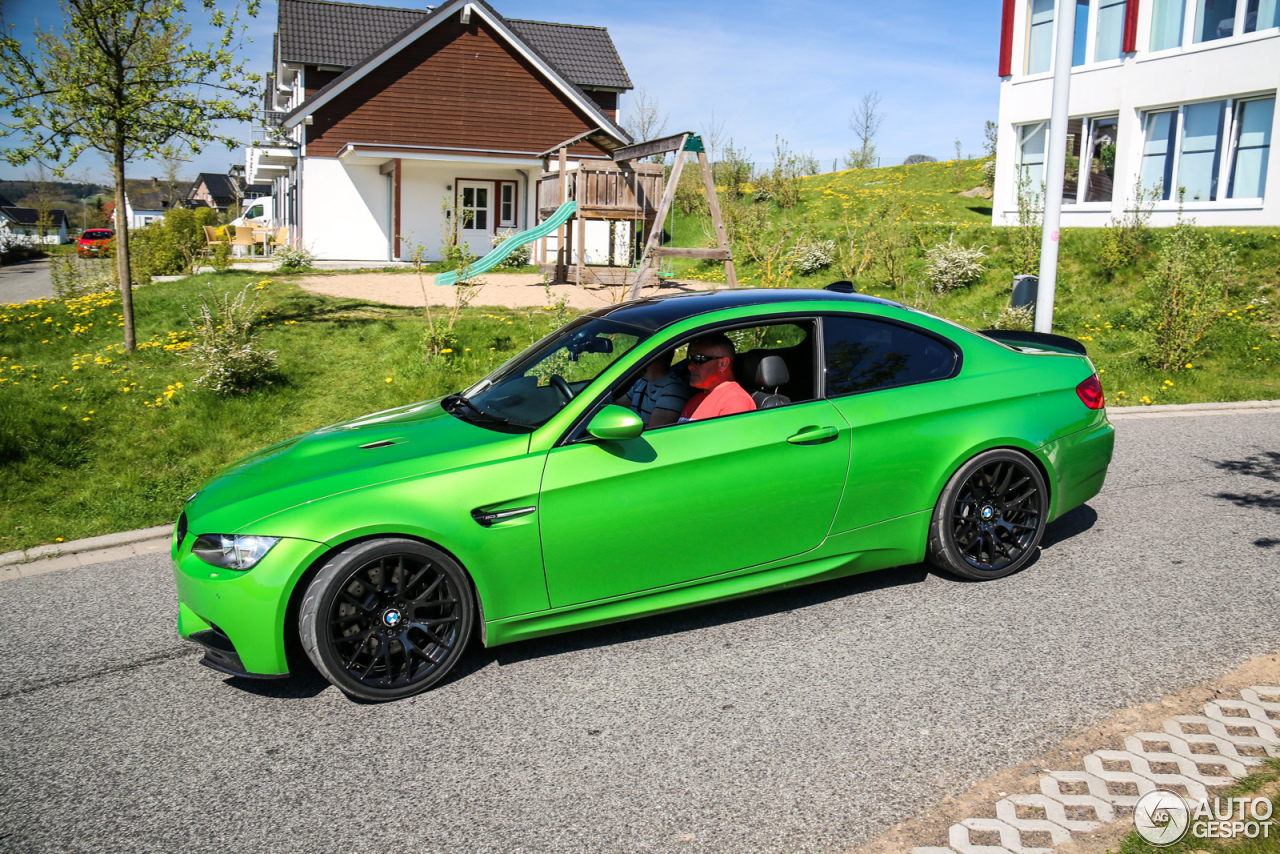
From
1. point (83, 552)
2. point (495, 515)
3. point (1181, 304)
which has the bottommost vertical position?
point (83, 552)

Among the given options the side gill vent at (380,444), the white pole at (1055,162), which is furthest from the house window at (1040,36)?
the side gill vent at (380,444)

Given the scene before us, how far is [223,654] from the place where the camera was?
154 inches

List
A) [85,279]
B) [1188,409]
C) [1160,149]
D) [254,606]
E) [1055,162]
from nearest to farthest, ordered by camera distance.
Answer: [254,606] < [1188,409] < [1055,162] < [85,279] < [1160,149]

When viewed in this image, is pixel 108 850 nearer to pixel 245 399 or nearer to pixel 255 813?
pixel 255 813

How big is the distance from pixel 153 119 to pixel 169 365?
301 centimetres

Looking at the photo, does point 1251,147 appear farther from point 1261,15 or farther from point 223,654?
point 223,654

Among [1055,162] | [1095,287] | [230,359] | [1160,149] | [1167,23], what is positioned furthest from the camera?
[1160,149]

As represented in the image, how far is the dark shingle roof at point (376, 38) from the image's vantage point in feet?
94.3

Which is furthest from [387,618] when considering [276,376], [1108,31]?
[1108,31]

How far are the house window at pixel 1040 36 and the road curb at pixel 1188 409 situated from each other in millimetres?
16320

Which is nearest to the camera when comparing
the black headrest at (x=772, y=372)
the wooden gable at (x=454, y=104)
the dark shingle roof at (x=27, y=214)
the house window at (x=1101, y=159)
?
the black headrest at (x=772, y=372)

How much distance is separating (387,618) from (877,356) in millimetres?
2783

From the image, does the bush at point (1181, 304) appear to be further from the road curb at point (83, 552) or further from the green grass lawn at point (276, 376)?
the road curb at point (83, 552)

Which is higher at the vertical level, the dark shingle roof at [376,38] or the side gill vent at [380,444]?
the dark shingle roof at [376,38]
